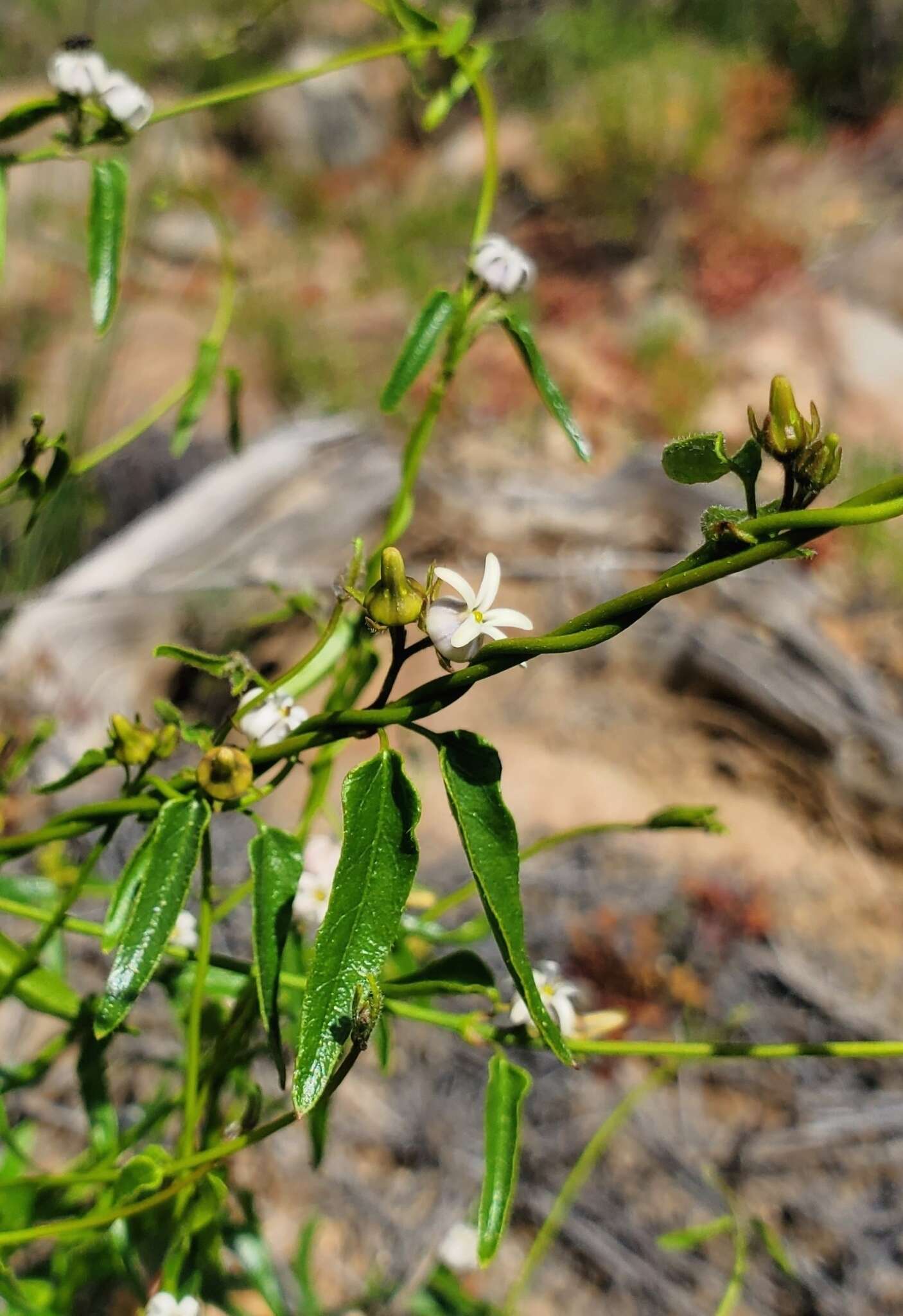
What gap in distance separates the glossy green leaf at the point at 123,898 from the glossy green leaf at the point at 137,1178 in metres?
0.13

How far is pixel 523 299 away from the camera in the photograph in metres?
4.14

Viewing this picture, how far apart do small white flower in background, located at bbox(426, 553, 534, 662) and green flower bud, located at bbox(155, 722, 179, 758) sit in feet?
0.67

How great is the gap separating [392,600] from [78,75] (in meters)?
0.49

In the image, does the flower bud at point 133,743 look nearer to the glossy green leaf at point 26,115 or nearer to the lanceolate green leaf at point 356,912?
the lanceolate green leaf at point 356,912

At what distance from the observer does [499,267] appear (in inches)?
27.7

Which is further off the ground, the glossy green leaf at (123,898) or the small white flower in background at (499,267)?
the small white flower in background at (499,267)

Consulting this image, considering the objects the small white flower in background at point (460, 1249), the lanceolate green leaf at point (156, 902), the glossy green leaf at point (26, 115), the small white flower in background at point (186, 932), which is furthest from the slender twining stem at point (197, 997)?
the small white flower in background at point (460, 1249)

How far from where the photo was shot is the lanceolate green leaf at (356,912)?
1.32 ft

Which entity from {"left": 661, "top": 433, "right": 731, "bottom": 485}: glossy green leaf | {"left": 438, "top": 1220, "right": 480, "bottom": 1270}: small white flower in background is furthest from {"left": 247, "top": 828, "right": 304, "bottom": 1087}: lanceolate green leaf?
{"left": 438, "top": 1220, "right": 480, "bottom": 1270}: small white flower in background

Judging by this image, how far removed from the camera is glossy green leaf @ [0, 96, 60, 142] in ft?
2.10

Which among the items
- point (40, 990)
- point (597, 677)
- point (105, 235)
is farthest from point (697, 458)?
point (597, 677)

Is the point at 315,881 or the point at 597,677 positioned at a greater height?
the point at 315,881

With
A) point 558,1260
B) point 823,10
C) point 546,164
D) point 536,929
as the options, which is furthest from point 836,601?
point 823,10

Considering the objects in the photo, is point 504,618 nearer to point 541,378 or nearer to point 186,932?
point 541,378
